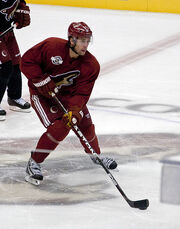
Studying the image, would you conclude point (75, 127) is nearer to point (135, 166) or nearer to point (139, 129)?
point (135, 166)

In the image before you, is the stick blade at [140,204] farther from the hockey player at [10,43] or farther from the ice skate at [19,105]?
the ice skate at [19,105]

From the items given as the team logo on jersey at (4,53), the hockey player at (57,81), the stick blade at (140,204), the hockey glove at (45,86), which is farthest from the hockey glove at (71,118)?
the team logo on jersey at (4,53)

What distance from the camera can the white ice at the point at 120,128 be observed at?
2996 mm

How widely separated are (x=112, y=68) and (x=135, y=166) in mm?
2221

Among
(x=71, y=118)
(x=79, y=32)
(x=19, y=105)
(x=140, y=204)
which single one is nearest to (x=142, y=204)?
(x=140, y=204)

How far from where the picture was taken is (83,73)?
344 centimetres

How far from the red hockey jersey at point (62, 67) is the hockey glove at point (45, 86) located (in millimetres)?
25

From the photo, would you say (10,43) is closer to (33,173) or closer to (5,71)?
(5,71)

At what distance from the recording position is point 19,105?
184 inches

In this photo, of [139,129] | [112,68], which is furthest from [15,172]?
[112,68]

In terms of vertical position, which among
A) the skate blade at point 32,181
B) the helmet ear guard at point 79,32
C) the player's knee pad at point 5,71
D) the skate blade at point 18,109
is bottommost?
the skate blade at point 18,109

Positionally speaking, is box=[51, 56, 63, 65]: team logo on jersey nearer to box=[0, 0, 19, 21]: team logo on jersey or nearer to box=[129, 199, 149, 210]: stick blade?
box=[129, 199, 149, 210]: stick blade

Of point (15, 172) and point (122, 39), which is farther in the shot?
point (122, 39)

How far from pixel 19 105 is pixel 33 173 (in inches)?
54.1
